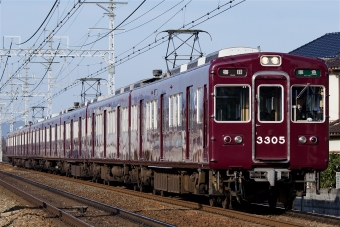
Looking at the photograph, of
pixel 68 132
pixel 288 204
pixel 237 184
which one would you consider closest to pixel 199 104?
pixel 237 184

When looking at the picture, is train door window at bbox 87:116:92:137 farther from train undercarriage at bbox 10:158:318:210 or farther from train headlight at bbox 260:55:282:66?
train headlight at bbox 260:55:282:66

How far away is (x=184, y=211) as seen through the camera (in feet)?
52.1

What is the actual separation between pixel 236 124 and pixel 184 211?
91.2 inches

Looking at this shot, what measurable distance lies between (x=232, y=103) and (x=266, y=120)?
0.71m

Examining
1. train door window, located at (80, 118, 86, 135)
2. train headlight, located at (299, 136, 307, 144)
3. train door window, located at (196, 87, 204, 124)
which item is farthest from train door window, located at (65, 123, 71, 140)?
train headlight, located at (299, 136, 307, 144)

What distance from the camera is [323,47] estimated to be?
1513 inches

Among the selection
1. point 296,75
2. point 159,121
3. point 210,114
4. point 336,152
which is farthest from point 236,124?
point 336,152

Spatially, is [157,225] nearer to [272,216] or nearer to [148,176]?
[272,216]

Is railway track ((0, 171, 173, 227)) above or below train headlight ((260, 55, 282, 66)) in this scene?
below

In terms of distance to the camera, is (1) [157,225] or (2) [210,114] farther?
(2) [210,114]

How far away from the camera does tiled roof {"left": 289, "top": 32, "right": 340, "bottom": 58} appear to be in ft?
121

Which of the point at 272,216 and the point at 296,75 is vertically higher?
the point at 296,75

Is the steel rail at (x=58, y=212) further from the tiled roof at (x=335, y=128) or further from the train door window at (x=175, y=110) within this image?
the tiled roof at (x=335, y=128)

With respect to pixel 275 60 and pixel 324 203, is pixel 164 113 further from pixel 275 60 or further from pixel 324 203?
pixel 275 60
